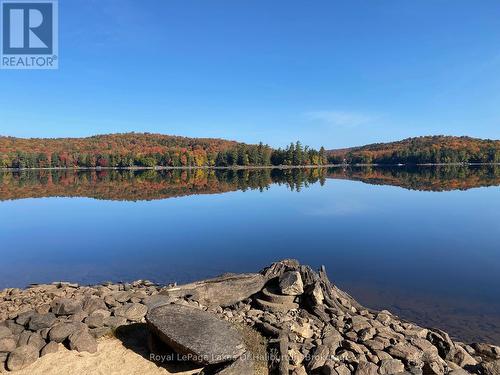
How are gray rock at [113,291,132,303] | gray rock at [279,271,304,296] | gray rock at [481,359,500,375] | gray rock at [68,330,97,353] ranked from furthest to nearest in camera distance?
gray rock at [279,271,304,296] < gray rock at [113,291,132,303] < gray rock at [68,330,97,353] < gray rock at [481,359,500,375]

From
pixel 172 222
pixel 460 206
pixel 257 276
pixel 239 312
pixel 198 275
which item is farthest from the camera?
pixel 460 206

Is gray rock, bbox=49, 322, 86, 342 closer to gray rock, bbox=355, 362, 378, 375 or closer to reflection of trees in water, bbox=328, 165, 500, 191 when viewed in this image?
gray rock, bbox=355, 362, 378, 375

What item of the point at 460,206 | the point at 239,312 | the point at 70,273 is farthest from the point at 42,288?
the point at 460,206

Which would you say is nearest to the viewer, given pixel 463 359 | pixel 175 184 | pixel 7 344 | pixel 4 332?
pixel 7 344

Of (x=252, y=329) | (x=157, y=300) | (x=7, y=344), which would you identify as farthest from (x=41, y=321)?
(x=252, y=329)

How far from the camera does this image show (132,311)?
13.1 meters

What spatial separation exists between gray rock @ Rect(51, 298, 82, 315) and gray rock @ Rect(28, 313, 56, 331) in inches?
19.0

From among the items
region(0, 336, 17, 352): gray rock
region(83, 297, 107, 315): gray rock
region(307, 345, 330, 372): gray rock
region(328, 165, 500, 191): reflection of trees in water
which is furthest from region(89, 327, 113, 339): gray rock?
region(328, 165, 500, 191): reflection of trees in water

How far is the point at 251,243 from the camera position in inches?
1212

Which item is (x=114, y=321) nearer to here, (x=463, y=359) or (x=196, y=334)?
(x=196, y=334)

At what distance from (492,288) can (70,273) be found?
2512 centimetres

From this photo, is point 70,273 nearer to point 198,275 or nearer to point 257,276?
point 198,275

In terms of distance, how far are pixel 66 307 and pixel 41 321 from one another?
98cm

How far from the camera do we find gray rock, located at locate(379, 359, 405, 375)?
10586 mm
